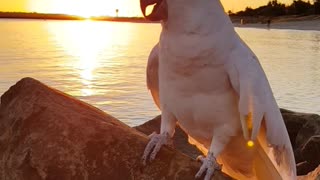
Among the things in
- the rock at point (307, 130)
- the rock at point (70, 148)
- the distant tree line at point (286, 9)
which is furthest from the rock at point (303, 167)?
the distant tree line at point (286, 9)

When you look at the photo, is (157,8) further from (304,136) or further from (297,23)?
(297,23)

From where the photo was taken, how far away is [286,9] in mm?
102188

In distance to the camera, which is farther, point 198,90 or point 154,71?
point 154,71

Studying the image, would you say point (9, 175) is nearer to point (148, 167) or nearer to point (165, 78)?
point (148, 167)

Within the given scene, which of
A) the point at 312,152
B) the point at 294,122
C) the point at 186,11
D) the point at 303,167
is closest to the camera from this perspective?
the point at 186,11

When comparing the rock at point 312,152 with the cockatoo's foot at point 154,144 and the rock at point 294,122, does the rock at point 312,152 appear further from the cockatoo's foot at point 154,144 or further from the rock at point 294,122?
the cockatoo's foot at point 154,144

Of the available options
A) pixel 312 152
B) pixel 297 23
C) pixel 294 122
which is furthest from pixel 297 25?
pixel 312 152

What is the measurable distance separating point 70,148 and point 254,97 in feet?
4.91

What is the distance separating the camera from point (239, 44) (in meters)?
4.82

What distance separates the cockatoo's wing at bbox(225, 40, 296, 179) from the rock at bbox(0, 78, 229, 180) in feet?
1.77

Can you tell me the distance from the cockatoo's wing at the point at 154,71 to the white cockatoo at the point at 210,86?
6.3 inches

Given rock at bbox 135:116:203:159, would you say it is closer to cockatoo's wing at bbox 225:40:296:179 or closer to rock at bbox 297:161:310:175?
rock at bbox 297:161:310:175

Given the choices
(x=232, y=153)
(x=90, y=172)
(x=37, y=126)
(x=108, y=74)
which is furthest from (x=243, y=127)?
(x=108, y=74)

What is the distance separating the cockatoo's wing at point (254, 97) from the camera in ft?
15.6
